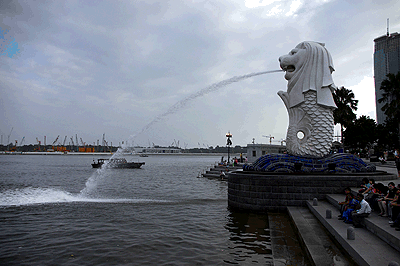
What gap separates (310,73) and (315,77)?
1.06 feet

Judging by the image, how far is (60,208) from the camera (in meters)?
13.6

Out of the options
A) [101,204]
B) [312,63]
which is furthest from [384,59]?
[101,204]

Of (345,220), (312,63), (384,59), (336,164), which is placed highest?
(384,59)

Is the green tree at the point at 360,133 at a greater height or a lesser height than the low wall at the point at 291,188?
greater

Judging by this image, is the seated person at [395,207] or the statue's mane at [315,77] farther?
the statue's mane at [315,77]

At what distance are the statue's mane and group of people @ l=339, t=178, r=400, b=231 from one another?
279 inches

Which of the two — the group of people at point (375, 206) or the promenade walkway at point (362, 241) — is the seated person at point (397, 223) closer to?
the group of people at point (375, 206)

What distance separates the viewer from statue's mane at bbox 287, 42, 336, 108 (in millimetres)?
14484

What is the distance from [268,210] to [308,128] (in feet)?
17.4

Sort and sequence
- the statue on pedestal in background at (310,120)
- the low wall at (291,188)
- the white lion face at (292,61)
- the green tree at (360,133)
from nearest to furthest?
the low wall at (291,188) → the statue on pedestal in background at (310,120) → the white lion face at (292,61) → the green tree at (360,133)

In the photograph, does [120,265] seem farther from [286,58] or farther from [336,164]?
[286,58]

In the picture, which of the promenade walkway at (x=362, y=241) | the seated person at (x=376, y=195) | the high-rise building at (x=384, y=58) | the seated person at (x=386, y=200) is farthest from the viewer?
the high-rise building at (x=384, y=58)

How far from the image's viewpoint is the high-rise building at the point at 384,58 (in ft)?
345

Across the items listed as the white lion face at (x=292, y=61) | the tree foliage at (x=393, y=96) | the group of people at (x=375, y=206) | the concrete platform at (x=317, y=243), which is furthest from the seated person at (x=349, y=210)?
the tree foliage at (x=393, y=96)
